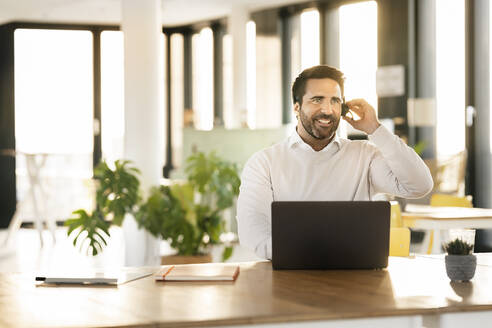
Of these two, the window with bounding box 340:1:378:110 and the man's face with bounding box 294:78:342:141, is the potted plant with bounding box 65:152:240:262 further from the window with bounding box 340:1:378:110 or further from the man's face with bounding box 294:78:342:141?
the man's face with bounding box 294:78:342:141

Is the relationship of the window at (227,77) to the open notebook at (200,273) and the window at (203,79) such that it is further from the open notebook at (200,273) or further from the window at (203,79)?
the open notebook at (200,273)

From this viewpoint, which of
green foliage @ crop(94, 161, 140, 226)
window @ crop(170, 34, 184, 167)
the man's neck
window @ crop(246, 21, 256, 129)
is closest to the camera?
the man's neck

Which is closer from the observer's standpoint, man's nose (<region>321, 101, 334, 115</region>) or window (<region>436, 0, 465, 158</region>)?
man's nose (<region>321, 101, 334, 115</region>)

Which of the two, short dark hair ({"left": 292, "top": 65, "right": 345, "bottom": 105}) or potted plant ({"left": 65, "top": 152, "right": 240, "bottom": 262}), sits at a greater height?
short dark hair ({"left": 292, "top": 65, "right": 345, "bottom": 105})

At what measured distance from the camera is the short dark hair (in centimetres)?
313

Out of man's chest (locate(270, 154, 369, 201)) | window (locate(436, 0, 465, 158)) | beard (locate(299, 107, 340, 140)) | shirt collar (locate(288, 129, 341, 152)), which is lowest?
man's chest (locate(270, 154, 369, 201))

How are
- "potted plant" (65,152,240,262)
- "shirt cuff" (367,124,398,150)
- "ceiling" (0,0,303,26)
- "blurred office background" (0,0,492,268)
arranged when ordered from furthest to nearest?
"ceiling" (0,0,303,26) → "blurred office background" (0,0,492,268) → "potted plant" (65,152,240,262) → "shirt cuff" (367,124,398,150)

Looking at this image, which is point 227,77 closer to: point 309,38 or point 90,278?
point 309,38

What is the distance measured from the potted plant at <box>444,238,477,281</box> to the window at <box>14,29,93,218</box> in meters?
9.86

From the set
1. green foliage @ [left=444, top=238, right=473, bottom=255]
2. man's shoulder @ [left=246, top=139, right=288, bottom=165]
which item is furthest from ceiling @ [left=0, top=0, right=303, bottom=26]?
green foliage @ [left=444, top=238, right=473, bottom=255]

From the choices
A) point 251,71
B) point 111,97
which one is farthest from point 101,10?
point 251,71

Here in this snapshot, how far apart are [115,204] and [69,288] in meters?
4.44

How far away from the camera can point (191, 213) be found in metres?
6.50

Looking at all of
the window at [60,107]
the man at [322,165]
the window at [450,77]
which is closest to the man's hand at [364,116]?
the man at [322,165]
